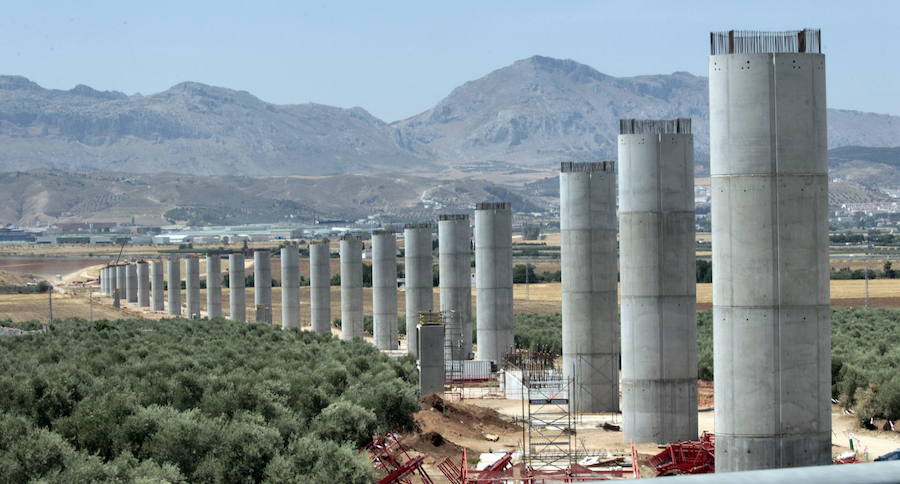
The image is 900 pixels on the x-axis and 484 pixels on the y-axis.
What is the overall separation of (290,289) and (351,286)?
8.60 m

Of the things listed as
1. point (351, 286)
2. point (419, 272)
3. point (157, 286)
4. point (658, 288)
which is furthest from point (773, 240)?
point (157, 286)

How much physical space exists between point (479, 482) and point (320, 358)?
18965 mm

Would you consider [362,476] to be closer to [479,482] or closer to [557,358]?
[479,482]

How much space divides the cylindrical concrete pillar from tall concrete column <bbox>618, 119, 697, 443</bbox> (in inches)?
482

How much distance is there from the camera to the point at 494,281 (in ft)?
180

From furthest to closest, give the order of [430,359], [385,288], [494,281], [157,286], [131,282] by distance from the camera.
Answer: [131,282], [157,286], [385,288], [494,281], [430,359]

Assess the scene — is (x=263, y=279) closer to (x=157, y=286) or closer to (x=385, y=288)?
(x=385, y=288)

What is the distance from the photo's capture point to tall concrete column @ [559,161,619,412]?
3828 centimetres

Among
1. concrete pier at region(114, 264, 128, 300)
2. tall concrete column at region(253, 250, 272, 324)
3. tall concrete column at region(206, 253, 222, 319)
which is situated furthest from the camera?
concrete pier at region(114, 264, 128, 300)

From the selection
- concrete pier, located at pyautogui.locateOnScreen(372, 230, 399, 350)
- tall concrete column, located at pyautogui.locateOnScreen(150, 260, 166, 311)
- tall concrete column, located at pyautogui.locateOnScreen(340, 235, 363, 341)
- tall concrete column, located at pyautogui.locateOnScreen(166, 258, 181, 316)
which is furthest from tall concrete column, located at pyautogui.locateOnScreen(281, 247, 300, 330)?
tall concrete column, located at pyautogui.locateOnScreen(150, 260, 166, 311)

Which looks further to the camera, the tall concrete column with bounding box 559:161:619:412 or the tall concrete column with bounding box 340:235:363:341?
the tall concrete column with bounding box 340:235:363:341

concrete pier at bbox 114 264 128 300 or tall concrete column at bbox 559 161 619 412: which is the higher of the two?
tall concrete column at bbox 559 161 619 412

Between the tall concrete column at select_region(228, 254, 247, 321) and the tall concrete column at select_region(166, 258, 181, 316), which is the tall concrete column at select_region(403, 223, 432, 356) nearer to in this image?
the tall concrete column at select_region(228, 254, 247, 321)

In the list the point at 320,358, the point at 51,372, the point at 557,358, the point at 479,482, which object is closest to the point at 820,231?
the point at 479,482
